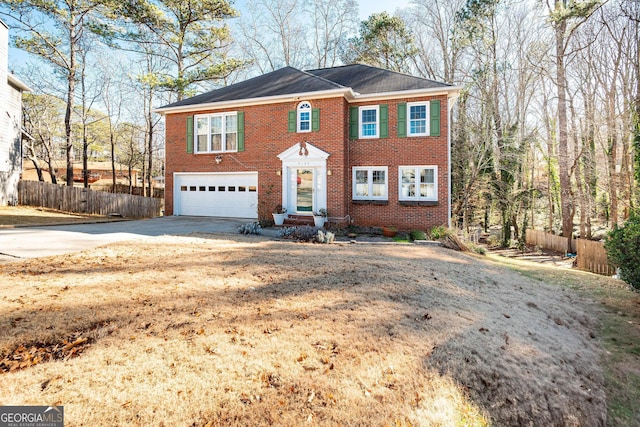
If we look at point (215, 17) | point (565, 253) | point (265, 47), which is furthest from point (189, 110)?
point (565, 253)

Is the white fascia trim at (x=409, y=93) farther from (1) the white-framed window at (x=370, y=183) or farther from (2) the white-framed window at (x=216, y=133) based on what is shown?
(2) the white-framed window at (x=216, y=133)

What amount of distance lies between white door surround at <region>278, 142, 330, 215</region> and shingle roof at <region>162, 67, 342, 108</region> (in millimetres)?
2499

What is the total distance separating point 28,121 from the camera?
25156 mm

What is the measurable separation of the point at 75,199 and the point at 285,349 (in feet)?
62.2

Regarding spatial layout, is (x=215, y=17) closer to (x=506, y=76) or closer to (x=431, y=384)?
(x=506, y=76)

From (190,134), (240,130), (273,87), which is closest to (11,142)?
(190,134)

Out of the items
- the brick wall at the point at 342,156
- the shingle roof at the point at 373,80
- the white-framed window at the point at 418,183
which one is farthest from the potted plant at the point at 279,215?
the shingle roof at the point at 373,80

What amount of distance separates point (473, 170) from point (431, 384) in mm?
17657

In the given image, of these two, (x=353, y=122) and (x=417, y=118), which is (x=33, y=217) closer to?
(x=353, y=122)

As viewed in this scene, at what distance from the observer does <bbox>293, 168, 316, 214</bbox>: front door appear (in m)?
14.0

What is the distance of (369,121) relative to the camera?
14117mm

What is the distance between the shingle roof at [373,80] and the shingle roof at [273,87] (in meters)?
1.45

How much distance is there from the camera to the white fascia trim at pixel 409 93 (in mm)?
12914

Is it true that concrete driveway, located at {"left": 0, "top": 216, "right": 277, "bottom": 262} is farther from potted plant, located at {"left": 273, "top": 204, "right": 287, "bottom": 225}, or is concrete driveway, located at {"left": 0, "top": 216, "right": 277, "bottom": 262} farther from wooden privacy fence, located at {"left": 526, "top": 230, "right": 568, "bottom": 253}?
wooden privacy fence, located at {"left": 526, "top": 230, "right": 568, "bottom": 253}
